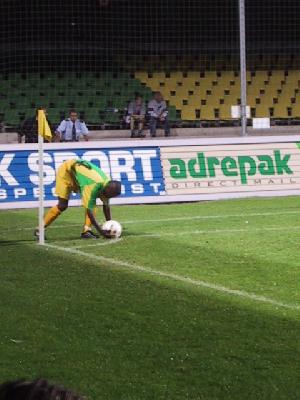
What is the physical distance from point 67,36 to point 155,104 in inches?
157

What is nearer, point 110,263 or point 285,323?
point 285,323

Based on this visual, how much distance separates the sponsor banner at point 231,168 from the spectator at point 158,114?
6.69 meters

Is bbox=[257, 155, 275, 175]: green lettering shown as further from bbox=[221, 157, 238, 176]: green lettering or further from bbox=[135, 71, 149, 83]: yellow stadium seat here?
bbox=[135, 71, 149, 83]: yellow stadium seat

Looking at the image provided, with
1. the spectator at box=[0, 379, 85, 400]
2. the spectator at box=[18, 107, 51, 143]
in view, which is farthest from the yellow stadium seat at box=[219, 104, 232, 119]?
the spectator at box=[0, 379, 85, 400]

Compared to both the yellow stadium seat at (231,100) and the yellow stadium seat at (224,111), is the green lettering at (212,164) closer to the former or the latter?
the yellow stadium seat at (224,111)

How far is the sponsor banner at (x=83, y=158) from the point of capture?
18.5m

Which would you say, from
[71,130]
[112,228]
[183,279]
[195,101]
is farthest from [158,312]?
[195,101]

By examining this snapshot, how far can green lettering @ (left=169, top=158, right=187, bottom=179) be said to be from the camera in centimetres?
1956

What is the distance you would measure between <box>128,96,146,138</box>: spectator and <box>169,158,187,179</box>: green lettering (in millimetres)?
6586

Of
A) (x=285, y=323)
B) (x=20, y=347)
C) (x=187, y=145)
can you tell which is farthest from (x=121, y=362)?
(x=187, y=145)

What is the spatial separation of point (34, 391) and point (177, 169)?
17954 millimetres

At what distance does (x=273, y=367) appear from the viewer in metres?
6.00

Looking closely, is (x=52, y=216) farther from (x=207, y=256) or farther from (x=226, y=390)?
(x=226, y=390)

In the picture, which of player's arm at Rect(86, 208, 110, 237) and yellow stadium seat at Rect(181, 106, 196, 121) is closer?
player's arm at Rect(86, 208, 110, 237)
